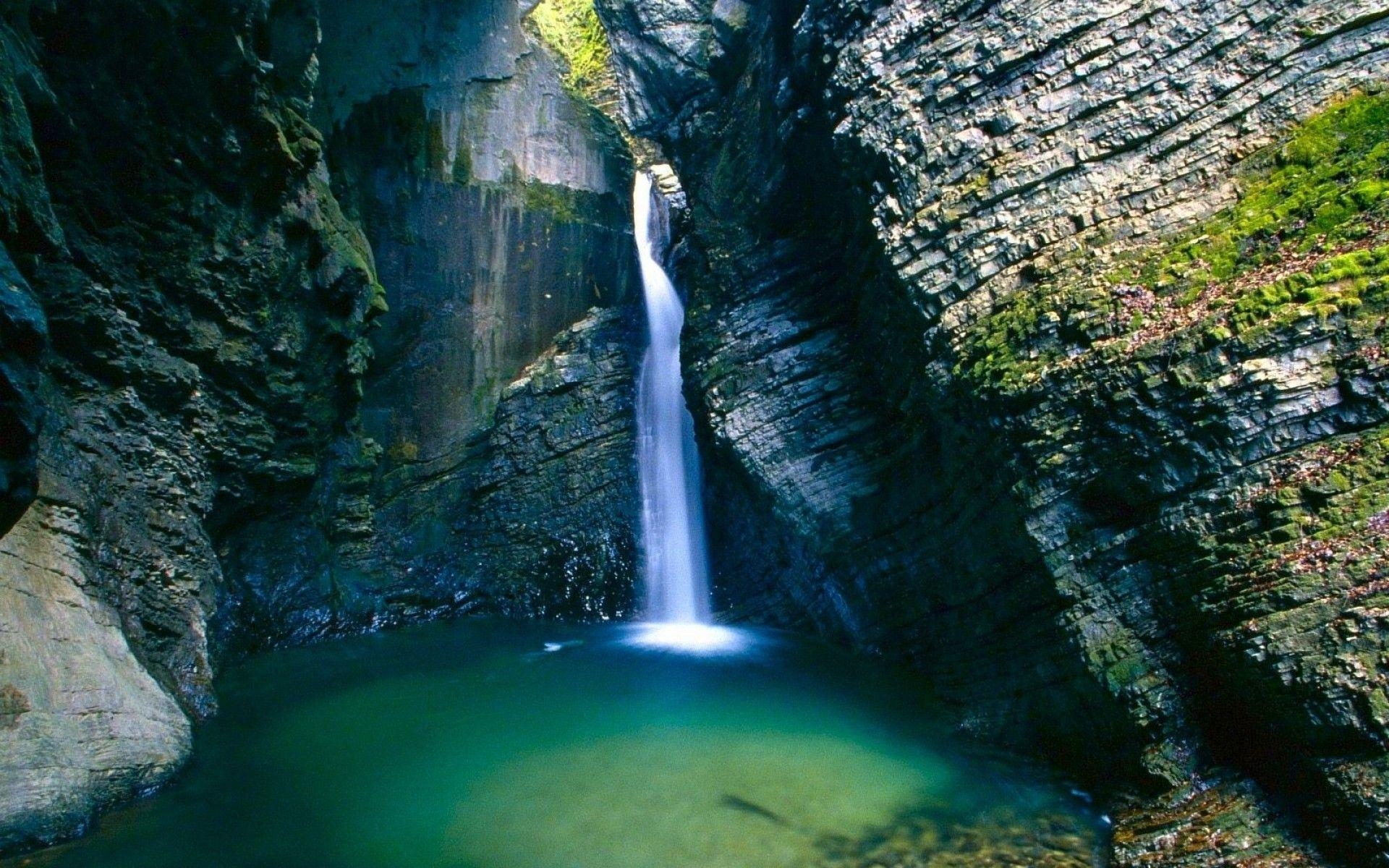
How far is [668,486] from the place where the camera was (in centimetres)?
1848

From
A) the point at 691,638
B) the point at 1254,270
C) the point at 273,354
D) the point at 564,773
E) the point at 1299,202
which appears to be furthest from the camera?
the point at 691,638

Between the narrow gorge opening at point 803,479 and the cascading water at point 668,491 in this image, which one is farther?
the cascading water at point 668,491

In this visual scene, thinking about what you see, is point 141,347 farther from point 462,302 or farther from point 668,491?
point 668,491

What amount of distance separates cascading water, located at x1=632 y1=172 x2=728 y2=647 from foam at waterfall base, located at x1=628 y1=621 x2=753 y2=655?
6cm

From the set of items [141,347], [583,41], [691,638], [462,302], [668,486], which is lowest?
[691,638]

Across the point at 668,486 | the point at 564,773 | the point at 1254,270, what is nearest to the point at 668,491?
the point at 668,486

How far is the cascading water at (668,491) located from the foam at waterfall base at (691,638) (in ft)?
0.21

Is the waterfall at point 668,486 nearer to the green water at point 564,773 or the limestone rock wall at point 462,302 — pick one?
the limestone rock wall at point 462,302

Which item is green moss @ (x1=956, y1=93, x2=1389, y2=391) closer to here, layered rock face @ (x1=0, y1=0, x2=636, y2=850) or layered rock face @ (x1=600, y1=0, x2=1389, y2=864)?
layered rock face @ (x1=600, y1=0, x2=1389, y2=864)

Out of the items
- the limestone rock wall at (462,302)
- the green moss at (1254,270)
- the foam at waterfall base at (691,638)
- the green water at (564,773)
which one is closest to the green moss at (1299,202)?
the green moss at (1254,270)

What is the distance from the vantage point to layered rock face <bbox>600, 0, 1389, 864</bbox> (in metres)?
6.37

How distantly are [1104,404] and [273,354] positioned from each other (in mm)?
11609

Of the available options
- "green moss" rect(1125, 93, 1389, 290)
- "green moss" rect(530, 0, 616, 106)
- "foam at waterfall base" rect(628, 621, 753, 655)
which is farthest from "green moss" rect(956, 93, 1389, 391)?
"green moss" rect(530, 0, 616, 106)

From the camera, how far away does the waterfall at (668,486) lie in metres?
17.5
